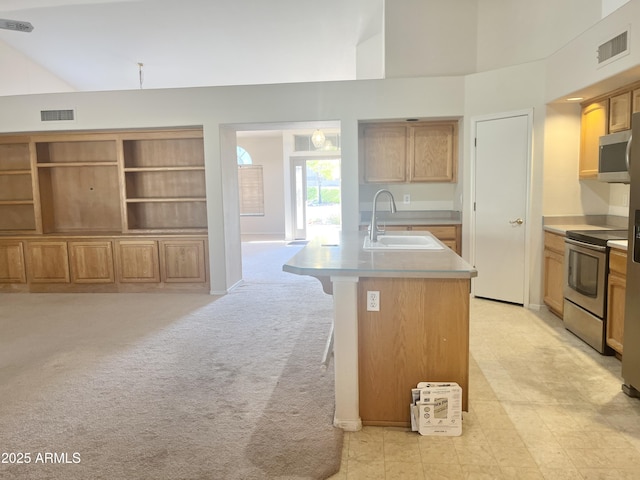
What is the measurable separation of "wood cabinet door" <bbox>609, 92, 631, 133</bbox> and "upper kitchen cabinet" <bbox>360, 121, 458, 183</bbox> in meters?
1.78

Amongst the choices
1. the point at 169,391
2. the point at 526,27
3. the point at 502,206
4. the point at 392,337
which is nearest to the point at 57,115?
the point at 169,391

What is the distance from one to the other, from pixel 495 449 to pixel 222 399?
157 centimetres

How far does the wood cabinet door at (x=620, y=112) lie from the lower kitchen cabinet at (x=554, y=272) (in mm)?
1017

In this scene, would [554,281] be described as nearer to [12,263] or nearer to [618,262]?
[618,262]

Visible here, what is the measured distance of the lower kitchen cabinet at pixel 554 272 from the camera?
13.4 feet

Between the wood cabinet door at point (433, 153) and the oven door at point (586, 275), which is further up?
the wood cabinet door at point (433, 153)

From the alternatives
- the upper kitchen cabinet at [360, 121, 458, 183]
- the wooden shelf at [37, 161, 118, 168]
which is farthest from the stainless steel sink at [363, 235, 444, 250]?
the wooden shelf at [37, 161, 118, 168]

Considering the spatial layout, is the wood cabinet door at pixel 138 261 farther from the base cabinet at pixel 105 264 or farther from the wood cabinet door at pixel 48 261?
the wood cabinet door at pixel 48 261

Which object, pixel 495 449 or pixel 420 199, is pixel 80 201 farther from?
pixel 495 449

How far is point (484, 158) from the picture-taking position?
15.9 feet

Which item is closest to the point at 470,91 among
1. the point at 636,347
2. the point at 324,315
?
the point at 324,315

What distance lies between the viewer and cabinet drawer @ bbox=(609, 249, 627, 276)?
2971mm

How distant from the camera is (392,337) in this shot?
2.38m

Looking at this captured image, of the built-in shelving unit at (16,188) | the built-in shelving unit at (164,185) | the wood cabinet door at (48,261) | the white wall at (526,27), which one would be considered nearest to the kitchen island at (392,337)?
the white wall at (526,27)
